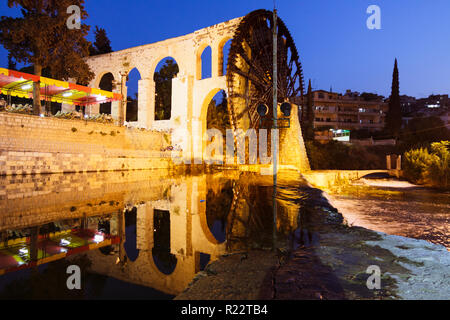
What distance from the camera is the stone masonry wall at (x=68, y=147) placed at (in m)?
9.33

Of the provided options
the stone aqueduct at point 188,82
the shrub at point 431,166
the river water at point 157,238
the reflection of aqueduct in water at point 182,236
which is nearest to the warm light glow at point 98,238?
the river water at point 157,238

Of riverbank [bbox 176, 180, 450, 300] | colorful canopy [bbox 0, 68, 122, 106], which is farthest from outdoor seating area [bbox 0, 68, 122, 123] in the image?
riverbank [bbox 176, 180, 450, 300]

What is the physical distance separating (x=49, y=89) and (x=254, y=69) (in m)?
10.7

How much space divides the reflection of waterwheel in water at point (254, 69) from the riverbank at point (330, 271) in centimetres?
1098

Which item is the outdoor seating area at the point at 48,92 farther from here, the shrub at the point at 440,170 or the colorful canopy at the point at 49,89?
the shrub at the point at 440,170

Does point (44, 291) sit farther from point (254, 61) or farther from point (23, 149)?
point (254, 61)

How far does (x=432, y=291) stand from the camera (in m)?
1.57

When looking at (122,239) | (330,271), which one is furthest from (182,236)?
(330,271)

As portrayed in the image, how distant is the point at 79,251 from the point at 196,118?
1500cm

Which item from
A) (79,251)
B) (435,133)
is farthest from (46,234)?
(435,133)

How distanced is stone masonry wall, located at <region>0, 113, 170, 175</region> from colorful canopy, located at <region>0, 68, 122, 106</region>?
5.94 ft

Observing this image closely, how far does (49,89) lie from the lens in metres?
13.2

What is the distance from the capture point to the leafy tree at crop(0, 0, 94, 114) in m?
13.1

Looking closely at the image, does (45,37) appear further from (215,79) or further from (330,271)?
(330,271)
